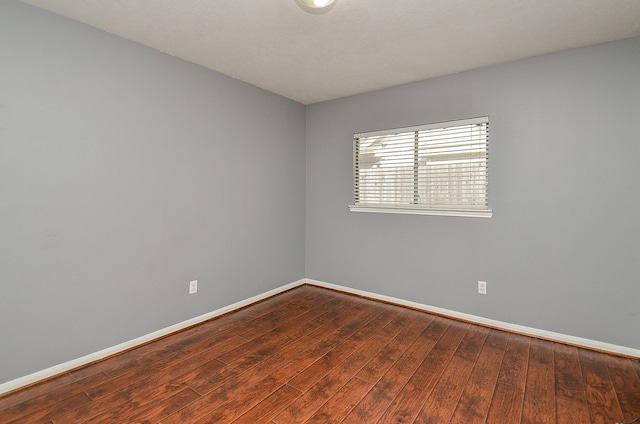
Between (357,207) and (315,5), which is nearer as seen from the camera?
(315,5)

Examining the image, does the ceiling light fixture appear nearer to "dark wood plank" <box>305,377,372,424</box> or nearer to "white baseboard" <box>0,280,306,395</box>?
"dark wood plank" <box>305,377,372,424</box>

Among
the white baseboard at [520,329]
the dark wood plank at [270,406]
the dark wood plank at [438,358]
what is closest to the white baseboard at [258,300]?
the white baseboard at [520,329]

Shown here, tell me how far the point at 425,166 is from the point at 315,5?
6.72ft

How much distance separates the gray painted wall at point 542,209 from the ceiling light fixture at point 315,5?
68.2 inches

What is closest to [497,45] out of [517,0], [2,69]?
[517,0]

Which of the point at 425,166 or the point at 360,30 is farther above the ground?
the point at 360,30

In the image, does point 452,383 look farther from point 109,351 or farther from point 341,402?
point 109,351

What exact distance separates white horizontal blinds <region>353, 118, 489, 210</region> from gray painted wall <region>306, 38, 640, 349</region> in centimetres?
13

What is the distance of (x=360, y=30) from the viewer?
232cm

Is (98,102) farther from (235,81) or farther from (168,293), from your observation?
(168,293)

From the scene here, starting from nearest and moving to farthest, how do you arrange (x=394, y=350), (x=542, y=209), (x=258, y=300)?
1. (x=394, y=350)
2. (x=542, y=209)
3. (x=258, y=300)

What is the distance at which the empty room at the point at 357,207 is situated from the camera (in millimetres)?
1979

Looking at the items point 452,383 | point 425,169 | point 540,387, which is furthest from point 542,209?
point 452,383

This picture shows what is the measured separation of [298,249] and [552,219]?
2.85 metres
